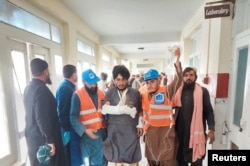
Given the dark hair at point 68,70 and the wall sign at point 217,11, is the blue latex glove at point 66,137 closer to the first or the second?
the dark hair at point 68,70

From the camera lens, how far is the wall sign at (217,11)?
1.93 meters

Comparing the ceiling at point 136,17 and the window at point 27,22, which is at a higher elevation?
the ceiling at point 136,17

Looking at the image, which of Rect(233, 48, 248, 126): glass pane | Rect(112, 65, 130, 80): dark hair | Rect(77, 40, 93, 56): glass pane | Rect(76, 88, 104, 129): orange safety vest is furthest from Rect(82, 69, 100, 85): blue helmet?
Rect(77, 40, 93, 56): glass pane

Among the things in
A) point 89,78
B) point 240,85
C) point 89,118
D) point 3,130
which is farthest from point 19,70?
point 240,85

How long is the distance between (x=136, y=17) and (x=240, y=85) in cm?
246

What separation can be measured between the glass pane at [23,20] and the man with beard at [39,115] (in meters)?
0.74

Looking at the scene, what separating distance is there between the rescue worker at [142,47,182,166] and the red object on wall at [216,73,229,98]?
2.86 ft

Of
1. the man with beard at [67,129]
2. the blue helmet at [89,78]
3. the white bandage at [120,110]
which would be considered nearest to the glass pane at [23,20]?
the man with beard at [67,129]

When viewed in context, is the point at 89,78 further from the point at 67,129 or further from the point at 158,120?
the point at 158,120

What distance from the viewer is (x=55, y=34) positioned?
3.01 metres

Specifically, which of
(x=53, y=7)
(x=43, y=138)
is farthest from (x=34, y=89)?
(x=53, y=7)

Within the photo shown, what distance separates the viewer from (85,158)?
1703 mm

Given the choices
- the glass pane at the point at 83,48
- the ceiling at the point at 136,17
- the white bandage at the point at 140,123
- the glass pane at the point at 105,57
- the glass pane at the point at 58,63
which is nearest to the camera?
the white bandage at the point at 140,123

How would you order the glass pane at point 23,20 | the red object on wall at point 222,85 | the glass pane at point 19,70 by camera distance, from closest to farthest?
1. the glass pane at point 23,20
2. the glass pane at point 19,70
3. the red object on wall at point 222,85
